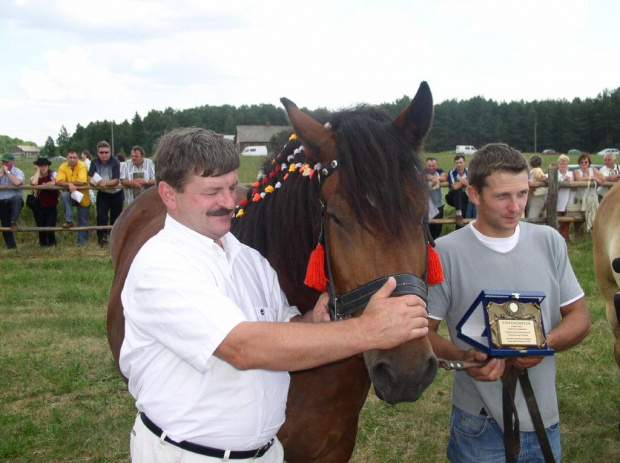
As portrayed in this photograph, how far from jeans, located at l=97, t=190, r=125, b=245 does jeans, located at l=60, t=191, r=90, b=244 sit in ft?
1.00

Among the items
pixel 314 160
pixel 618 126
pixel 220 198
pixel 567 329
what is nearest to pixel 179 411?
pixel 220 198

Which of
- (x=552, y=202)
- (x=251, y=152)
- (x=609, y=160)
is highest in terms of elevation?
(x=251, y=152)

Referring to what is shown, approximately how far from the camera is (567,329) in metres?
2.43

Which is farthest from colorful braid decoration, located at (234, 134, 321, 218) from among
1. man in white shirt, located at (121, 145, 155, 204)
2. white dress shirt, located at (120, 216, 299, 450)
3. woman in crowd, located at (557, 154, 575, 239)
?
woman in crowd, located at (557, 154, 575, 239)

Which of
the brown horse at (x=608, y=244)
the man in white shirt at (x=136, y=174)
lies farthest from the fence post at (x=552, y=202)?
the man in white shirt at (x=136, y=174)

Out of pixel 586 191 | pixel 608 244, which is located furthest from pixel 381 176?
pixel 586 191

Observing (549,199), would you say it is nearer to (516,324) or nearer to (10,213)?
(516,324)

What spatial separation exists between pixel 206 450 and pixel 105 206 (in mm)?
10407

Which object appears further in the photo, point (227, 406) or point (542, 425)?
point (542, 425)

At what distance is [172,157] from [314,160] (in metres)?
0.62

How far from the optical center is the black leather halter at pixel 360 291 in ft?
5.94

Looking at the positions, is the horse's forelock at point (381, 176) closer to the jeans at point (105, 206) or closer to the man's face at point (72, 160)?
the jeans at point (105, 206)

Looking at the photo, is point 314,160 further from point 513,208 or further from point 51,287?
point 51,287

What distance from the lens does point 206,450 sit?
1.79 meters
